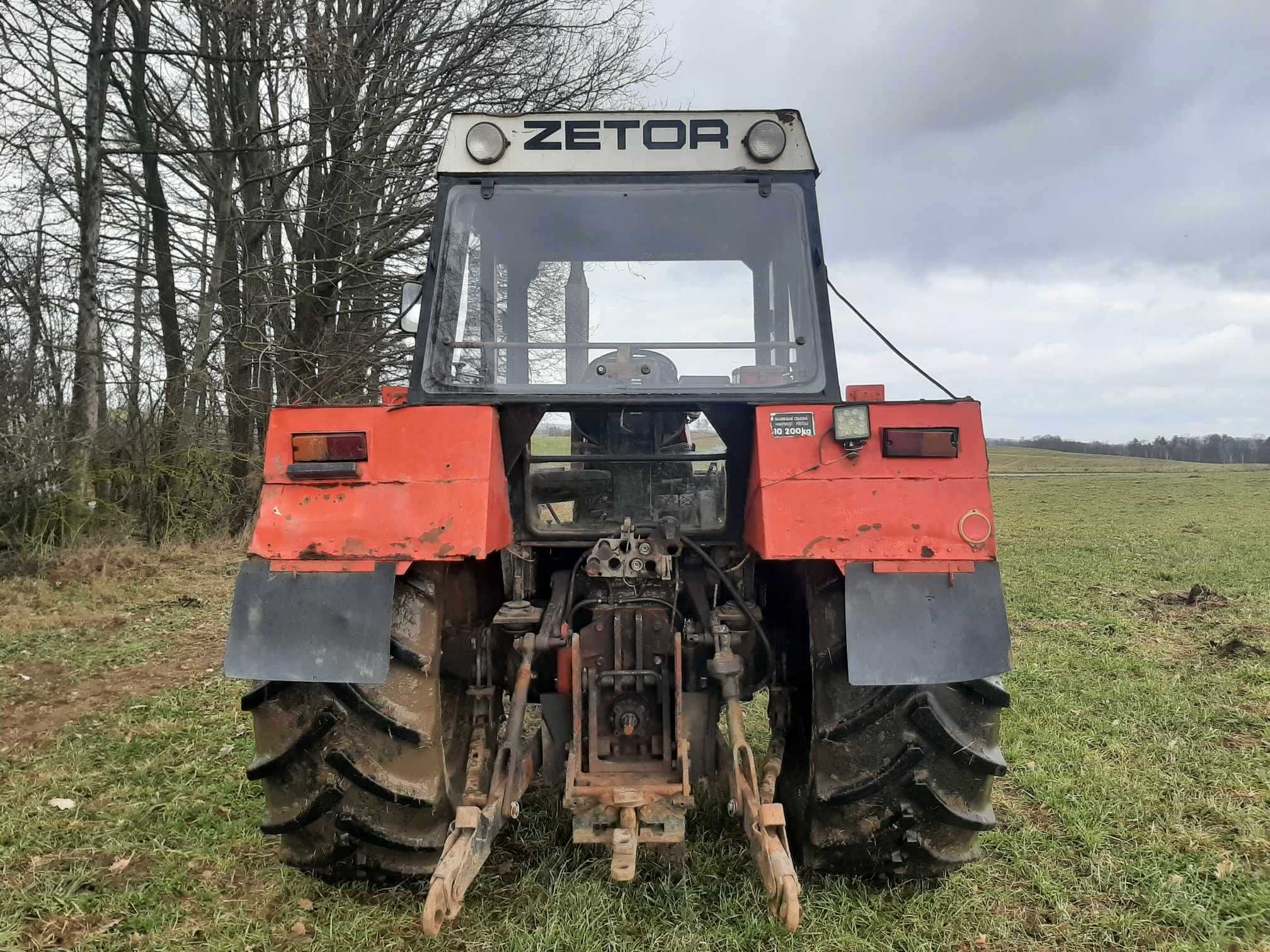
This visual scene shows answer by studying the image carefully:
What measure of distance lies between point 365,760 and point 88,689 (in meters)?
3.77

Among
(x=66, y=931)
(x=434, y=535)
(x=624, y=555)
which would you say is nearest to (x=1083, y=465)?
(x=624, y=555)

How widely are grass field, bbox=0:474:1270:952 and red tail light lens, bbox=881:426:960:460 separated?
52.6 inches

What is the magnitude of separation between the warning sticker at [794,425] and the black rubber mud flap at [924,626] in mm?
412

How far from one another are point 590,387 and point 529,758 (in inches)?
46.9

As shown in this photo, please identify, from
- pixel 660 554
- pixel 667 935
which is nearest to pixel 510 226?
pixel 660 554

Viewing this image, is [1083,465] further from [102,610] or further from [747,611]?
[747,611]

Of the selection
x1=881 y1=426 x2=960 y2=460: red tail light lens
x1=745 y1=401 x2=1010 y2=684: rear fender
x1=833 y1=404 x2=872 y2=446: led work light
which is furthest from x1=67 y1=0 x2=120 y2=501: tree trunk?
x1=881 y1=426 x2=960 y2=460: red tail light lens

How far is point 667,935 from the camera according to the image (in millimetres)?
2467

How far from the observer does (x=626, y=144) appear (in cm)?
304

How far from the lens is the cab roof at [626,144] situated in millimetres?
3006

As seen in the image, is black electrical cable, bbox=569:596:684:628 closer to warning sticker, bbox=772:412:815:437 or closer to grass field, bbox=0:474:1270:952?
warning sticker, bbox=772:412:815:437

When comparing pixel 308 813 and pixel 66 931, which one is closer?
pixel 308 813

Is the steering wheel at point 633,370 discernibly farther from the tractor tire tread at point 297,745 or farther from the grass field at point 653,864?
the grass field at point 653,864

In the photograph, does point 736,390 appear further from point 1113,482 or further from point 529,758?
point 1113,482
